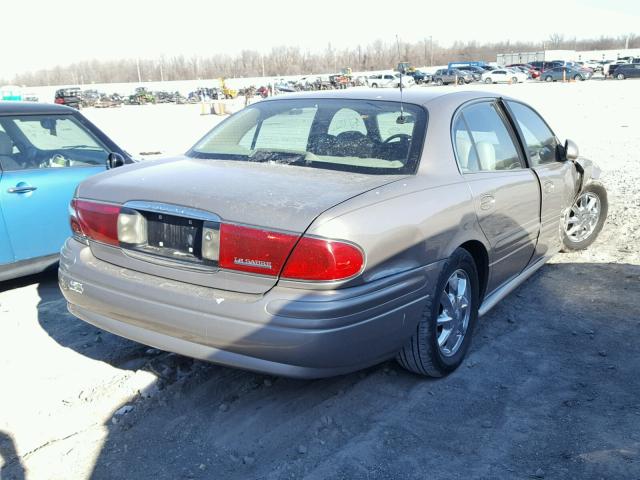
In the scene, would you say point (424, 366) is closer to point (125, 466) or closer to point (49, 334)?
point (125, 466)

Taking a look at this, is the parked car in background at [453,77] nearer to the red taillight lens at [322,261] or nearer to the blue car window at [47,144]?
the blue car window at [47,144]

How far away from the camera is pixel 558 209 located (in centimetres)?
475

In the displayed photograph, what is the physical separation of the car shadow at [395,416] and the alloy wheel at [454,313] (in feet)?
0.62

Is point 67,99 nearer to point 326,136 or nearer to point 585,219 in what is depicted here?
point 585,219

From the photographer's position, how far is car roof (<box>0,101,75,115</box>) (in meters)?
4.98

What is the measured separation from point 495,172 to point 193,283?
2.13 metres

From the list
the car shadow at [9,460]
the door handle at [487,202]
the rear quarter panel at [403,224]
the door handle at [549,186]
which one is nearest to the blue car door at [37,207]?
the car shadow at [9,460]

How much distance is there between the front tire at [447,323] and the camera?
124 inches

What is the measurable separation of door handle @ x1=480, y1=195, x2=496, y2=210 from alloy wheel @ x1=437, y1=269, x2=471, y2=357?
0.42m

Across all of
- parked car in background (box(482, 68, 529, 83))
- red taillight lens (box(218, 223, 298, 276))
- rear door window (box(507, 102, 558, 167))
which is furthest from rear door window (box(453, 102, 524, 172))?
parked car in background (box(482, 68, 529, 83))

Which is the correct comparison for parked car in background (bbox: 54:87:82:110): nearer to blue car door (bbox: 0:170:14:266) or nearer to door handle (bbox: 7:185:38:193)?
door handle (bbox: 7:185:38:193)

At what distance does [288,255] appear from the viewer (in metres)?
2.58

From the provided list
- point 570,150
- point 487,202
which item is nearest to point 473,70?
point 570,150

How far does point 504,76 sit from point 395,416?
60502 millimetres
